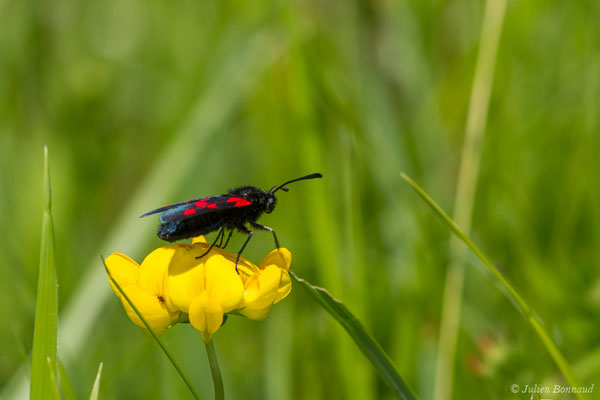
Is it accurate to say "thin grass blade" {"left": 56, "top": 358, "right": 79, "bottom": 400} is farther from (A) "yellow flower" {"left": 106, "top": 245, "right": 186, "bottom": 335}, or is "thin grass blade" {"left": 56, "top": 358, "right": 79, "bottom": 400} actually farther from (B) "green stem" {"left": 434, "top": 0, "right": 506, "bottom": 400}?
(B) "green stem" {"left": 434, "top": 0, "right": 506, "bottom": 400}

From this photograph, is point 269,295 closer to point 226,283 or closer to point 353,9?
point 226,283

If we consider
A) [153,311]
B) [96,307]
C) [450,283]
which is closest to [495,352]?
[450,283]

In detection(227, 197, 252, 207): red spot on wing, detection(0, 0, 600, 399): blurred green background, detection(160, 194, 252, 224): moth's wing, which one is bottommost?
detection(0, 0, 600, 399): blurred green background

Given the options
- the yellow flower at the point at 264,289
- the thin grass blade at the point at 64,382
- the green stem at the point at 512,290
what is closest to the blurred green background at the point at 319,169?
the green stem at the point at 512,290

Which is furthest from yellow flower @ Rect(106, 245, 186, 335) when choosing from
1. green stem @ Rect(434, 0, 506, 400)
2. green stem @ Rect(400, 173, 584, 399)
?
green stem @ Rect(434, 0, 506, 400)

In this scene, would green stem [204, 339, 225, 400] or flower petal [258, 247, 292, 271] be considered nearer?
green stem [204, 339, 225, 400]

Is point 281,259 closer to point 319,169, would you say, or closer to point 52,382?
point 52,382

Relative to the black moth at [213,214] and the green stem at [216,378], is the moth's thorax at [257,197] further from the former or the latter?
the green stem at [216,378]
